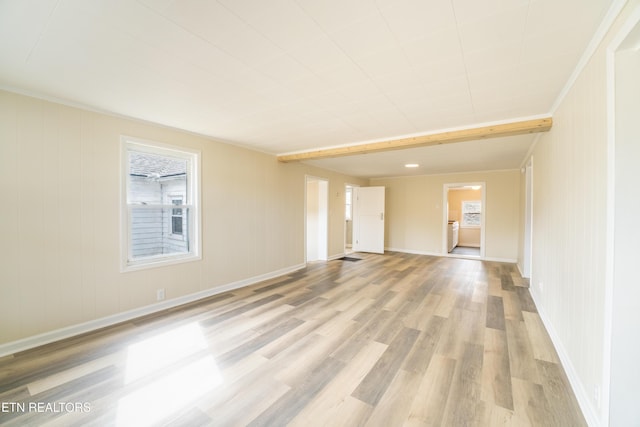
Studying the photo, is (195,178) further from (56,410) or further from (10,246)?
(56,410)

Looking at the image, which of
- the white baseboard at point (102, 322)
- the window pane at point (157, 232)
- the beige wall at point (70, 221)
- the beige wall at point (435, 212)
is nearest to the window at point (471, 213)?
the beige wall at point (435, 212)

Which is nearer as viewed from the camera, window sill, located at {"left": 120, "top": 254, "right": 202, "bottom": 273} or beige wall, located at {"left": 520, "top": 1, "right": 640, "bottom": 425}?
beige wall, located at {"left": 520, "top": 1, "right": 640, "bottom": 425}

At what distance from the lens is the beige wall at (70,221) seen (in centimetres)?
230

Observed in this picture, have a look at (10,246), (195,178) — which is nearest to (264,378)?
(10,246)

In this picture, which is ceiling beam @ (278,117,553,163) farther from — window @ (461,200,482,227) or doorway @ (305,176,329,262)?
window @ (461,200,482,227)

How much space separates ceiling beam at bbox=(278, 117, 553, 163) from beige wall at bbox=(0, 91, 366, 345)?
6.08 feet

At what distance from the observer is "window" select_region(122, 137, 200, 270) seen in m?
3.04

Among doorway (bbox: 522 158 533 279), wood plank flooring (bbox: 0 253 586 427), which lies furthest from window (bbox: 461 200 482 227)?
wood plank flooring (bbox: 0 253 586 427)

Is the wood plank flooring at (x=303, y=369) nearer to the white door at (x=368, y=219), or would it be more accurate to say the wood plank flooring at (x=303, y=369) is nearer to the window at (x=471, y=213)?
the white door at (x=368, y=219)

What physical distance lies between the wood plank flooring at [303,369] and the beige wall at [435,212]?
351 cm

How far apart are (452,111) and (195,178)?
11.2ft

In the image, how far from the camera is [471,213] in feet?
31.9

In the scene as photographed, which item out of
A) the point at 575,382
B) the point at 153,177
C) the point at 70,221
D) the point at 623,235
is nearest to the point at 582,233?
the point at 623,235

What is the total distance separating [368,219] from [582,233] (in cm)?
591
